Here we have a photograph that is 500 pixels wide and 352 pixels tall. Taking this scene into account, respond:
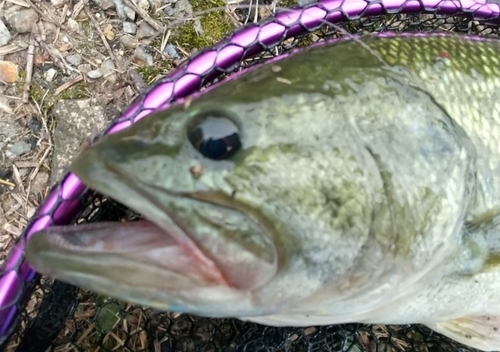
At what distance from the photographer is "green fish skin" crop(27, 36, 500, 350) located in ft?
4.05

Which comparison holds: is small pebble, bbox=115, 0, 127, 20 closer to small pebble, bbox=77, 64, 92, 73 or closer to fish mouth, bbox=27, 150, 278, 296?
small pebble, bbox=77, 64, 92, 73

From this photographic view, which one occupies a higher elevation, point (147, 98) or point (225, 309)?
point (147, 98)

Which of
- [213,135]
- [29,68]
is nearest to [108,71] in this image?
[29,68]

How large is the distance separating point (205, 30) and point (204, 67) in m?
0.67

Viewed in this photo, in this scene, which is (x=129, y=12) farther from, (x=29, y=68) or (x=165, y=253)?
(x=165, y=253)

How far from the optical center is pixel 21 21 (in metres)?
2.22

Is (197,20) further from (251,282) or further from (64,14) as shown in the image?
(251,282)

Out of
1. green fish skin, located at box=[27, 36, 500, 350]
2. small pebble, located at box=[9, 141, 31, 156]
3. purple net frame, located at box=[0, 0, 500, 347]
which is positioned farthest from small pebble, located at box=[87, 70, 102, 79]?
green fish skin, located at box=[27, 36, 500, 350]

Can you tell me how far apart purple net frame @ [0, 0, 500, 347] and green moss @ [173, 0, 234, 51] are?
1.86 feet

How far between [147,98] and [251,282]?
0.65 metres

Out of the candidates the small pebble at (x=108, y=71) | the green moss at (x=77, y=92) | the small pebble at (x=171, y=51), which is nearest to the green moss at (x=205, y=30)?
the small pebble at (x=171, y=51)

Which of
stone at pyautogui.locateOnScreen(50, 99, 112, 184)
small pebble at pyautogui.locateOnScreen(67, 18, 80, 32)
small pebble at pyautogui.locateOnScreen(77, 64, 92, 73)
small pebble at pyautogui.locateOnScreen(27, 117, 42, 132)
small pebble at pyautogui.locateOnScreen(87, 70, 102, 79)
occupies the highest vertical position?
small pebble at pyautogui.locateOnScreen(67, 18, 80, 32)

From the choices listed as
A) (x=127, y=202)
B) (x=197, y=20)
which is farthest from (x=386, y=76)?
(x=197, y=20)

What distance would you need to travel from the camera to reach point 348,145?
1.34 m
